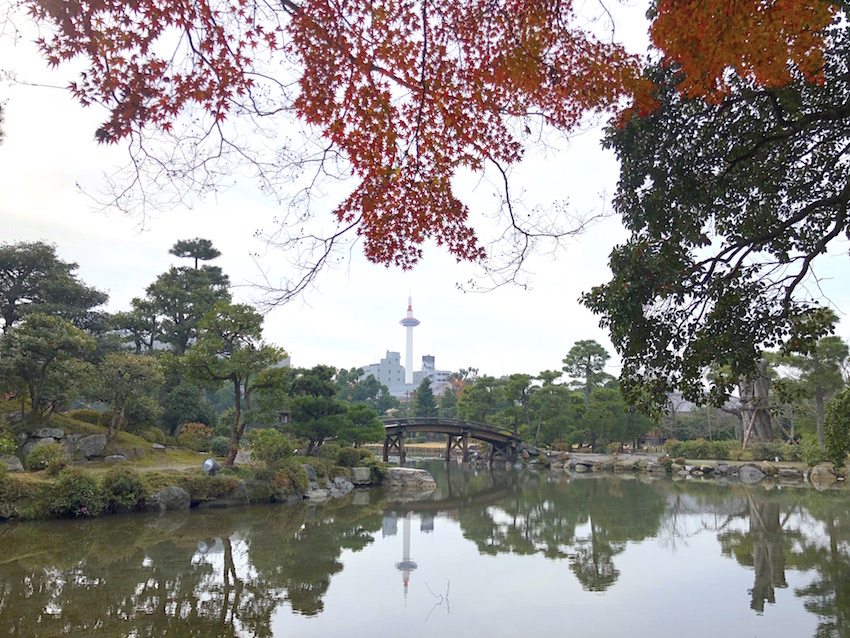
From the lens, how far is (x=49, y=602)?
18.4 feet

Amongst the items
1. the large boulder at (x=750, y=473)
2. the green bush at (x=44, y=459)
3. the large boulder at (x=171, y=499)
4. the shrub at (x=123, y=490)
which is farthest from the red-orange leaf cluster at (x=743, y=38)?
the large boulder at (x=750, y=473)

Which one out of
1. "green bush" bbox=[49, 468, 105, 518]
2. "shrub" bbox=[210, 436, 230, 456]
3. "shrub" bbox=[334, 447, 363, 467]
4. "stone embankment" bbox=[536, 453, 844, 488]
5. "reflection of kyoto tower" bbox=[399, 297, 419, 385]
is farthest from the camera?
"reflection of kyoto tower" bbox=[399, 297, 419, 385]

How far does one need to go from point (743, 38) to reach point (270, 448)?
41.1 ft

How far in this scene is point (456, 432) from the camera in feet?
91.5

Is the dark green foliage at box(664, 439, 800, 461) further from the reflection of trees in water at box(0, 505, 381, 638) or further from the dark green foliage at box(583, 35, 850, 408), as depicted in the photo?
the dark green foliage at box(583, 35, 850, 408)

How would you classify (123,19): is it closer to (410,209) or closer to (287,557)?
(410,209)

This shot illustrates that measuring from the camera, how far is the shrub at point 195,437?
17.6 m

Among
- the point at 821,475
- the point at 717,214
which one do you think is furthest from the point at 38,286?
the point at 821,475

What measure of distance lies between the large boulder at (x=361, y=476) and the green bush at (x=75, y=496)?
806 centimetres

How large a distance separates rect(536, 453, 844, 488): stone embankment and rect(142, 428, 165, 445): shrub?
629 inches

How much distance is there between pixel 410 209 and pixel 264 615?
4.16 meters

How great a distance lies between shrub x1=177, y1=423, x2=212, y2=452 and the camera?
1761 cm

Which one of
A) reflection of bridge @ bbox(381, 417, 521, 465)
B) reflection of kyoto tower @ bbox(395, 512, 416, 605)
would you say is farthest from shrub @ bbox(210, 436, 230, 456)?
reflection of bridge @ bbox(381, 417, 521, 465)

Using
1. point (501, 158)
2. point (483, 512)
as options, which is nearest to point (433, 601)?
point (501, 158)
